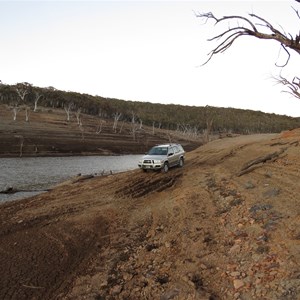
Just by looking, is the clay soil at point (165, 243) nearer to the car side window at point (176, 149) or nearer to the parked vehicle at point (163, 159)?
the parked vehicle at point (163, 159)

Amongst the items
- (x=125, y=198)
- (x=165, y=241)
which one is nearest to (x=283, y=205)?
(x=165, y=241)

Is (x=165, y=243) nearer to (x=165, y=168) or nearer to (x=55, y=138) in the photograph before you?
(x=165, y=168)

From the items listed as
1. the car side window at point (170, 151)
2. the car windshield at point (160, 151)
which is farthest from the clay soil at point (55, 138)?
the car side window at point (170, 151)

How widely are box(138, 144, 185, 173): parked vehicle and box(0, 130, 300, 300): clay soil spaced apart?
6.00 metres

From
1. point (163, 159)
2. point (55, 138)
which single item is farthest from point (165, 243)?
point (55, 138)

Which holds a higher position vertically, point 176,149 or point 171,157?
point 176,149

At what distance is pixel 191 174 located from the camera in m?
21.2

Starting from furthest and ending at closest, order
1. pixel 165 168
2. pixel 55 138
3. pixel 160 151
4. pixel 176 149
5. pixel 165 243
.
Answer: pixel 55 138, pixel 176 149, pixel 160 151, pixel 165 168, pixel 165 243

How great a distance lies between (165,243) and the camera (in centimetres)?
1047

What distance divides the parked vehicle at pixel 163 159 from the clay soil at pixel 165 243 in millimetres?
5996

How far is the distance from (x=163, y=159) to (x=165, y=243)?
43.9 feet

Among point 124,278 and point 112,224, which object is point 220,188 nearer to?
point 112,224

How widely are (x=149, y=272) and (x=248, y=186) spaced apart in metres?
7.43

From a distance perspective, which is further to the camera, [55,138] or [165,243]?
[55,138]
